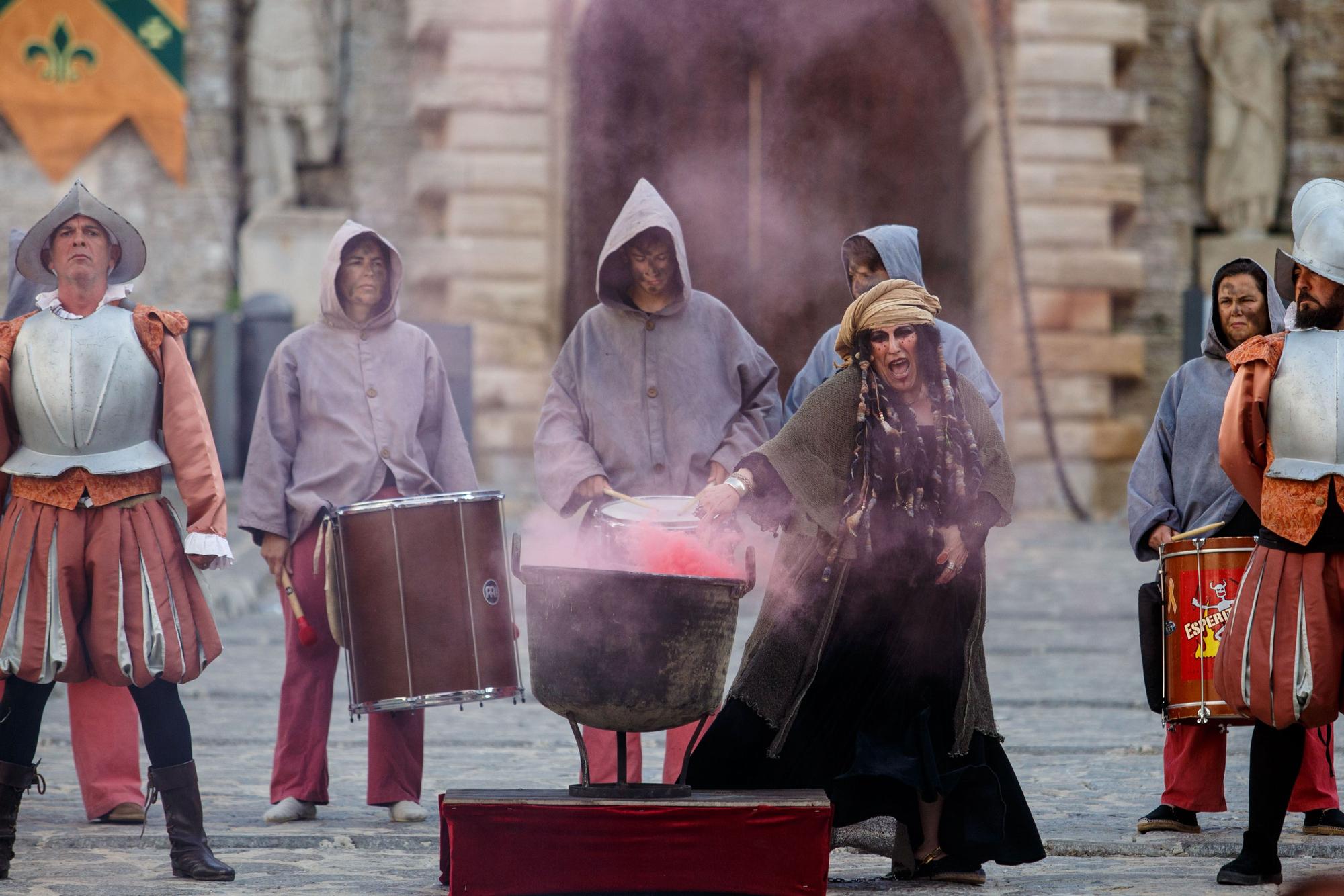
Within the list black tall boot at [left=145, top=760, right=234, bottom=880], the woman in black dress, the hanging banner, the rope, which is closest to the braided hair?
the woman in black dress

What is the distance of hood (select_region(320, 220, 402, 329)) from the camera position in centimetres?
573

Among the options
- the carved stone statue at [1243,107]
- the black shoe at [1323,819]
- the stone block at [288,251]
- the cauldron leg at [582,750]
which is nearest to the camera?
the cauldron leg at [582,750]

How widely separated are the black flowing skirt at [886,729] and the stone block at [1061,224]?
9.44 m

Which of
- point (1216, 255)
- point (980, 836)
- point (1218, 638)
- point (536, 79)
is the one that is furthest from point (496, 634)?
point (1216, 255)

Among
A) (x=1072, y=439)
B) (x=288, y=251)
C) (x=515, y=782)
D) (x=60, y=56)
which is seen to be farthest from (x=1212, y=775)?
(x=60, y=56)

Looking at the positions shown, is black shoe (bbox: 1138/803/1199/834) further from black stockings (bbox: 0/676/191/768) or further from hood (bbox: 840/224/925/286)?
black stockings (bbox: 0/676/191/768)

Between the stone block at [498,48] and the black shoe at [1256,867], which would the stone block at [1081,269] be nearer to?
the stone block at [498,48]

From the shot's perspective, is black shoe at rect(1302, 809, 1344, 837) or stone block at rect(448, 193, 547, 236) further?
stone block at rect(448, 193, 547, 236)

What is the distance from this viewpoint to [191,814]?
187 inches

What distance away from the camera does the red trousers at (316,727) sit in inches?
216

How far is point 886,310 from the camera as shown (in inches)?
188

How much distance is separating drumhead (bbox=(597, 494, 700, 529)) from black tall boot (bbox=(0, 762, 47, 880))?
160 cm

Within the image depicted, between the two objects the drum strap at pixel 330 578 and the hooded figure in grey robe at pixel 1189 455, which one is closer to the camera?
the drum strap at pixel 330 578

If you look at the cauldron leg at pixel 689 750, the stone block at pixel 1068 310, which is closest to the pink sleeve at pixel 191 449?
the cauldron leg at pixel 689 750
